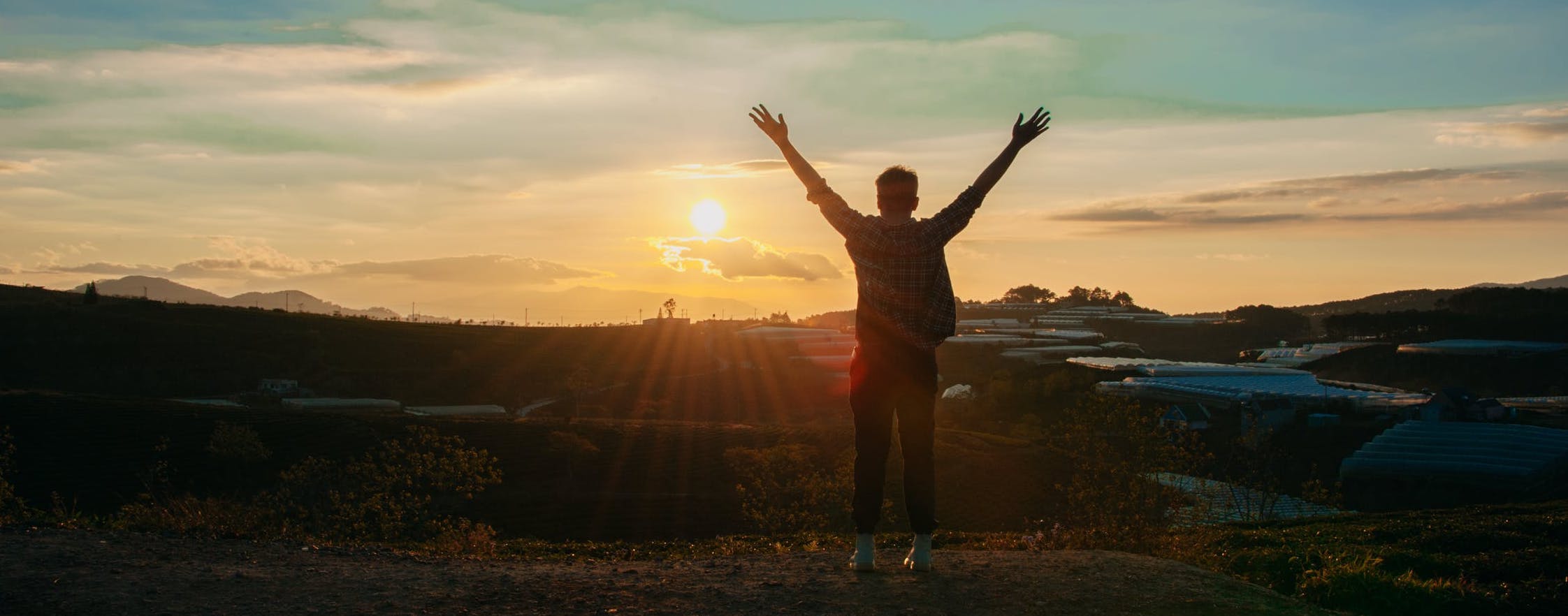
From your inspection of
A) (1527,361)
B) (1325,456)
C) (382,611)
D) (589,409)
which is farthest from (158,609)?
(1527,361)

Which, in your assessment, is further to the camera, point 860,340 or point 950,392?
point 950,392

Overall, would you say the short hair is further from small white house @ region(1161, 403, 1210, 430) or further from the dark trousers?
small white house @ region(1161, 403, 1210, 430)

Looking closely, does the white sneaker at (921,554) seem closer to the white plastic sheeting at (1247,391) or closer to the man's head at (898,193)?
the man's head at (898,193)

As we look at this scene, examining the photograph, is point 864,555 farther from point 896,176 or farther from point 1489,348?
point 1489,348

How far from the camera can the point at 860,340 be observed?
6.49 m

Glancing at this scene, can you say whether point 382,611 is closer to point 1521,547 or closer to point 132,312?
point 1521,547

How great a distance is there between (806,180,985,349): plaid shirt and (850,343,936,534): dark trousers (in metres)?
0.10

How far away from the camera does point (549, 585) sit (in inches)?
241

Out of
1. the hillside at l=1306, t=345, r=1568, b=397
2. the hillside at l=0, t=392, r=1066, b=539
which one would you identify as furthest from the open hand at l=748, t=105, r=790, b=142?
the hillside at l=1306, t=345, r=1568, b=397

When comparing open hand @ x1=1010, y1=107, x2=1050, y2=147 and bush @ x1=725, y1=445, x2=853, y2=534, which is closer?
open hand @ x1=1010, y1=107, x2=1050, y2=147

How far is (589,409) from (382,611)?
69527 millimetres

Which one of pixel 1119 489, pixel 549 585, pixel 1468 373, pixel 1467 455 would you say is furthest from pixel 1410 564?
pixel 1468 373

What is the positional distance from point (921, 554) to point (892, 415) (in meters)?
0.86

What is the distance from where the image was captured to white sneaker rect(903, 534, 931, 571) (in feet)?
21.6
